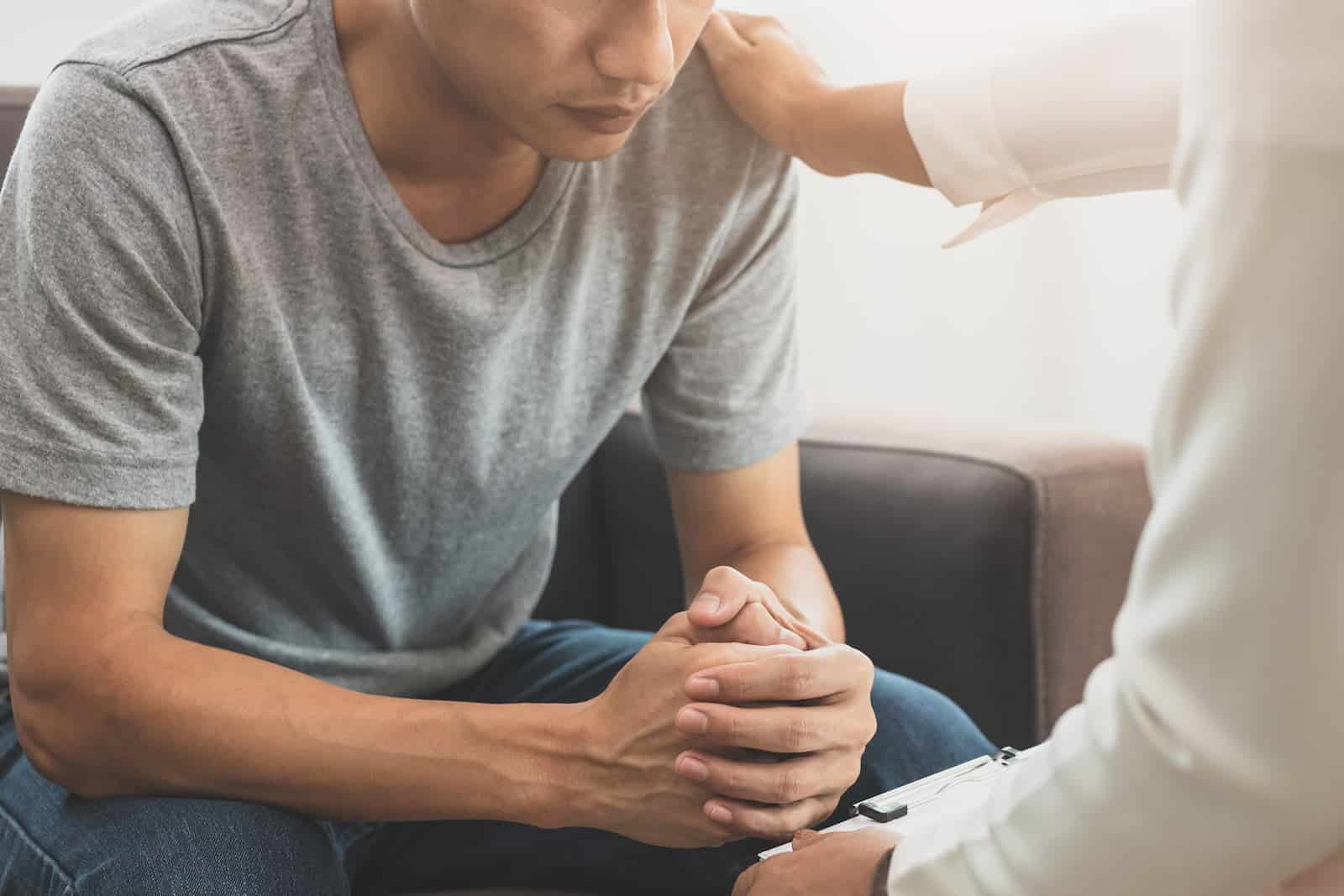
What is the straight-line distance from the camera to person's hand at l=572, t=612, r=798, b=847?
0.88 m

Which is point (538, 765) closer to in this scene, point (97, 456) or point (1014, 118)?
point (97, 456)

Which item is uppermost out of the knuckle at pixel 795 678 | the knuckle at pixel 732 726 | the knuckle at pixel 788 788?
the knuckle at pixel 795 678

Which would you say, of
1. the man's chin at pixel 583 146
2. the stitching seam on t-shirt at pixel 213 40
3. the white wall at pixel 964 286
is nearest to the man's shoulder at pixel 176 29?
the stitching seam on t-shirt at pixel 213 40

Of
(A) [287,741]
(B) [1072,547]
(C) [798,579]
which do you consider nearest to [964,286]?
(B) [1072,547]

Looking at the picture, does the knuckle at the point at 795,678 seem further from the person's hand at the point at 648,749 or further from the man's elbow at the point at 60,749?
the man's elbow at the point at 60,749

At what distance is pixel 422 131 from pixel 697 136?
0.80 feet

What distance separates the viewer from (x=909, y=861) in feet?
2.16

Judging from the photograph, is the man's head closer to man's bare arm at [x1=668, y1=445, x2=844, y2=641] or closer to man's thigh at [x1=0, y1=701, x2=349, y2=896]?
man's bare arm at [x1=668, y1=445, x2=844, y2=641]

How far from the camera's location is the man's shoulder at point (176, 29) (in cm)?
91

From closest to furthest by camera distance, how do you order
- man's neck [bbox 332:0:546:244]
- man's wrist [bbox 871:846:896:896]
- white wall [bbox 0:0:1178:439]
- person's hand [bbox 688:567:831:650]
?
1. man's wrist [bbox 871:846:896:896]
2. person's hand [bbox 688:567:831:650]
3. man's neck [bbox 332:0:546:244]
4. white wall [bbox 0:0:1178:439]

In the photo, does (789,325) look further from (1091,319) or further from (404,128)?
(1091,319)

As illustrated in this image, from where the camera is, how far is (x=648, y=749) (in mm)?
881

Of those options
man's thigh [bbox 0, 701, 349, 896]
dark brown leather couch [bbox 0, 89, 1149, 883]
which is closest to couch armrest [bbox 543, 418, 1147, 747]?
dark brown leather couch [bbox 0, 89, 1149, 883]

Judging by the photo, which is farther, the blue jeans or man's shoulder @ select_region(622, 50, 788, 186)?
man's shoulder @ select_region(622, 50, 788, 186)
